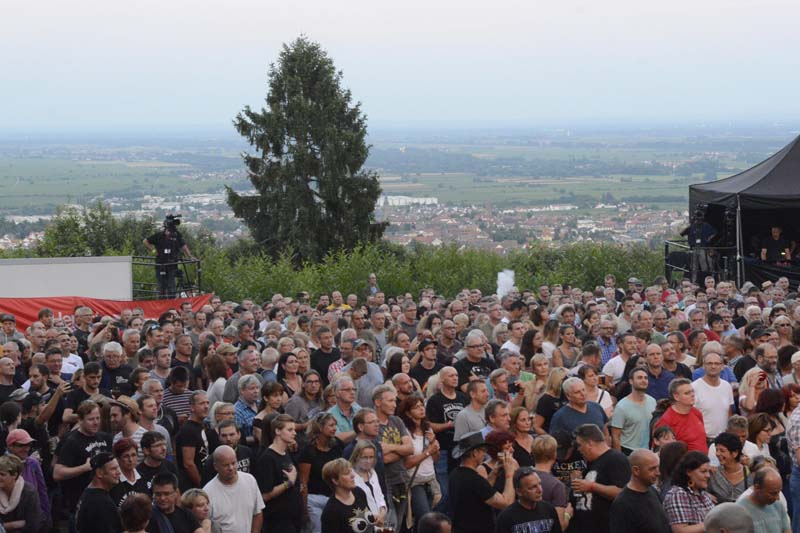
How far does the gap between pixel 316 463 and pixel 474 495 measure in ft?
4.12

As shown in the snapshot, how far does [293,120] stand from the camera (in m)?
55.4

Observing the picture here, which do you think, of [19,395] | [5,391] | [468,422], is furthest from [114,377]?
[468,422]

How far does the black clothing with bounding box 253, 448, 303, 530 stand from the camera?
7.91m

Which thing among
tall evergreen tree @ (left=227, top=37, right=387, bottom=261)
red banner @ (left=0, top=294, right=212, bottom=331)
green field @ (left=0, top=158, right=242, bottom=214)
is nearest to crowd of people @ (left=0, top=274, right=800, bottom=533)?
red banner @ (left=0, top=294, right=212, bottom=331)

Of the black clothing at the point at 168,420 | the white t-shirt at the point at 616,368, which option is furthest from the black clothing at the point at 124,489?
the white t-shirt at the point at 616,368

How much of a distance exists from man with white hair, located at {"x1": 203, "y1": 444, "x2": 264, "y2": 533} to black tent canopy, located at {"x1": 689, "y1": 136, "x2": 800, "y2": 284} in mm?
14900

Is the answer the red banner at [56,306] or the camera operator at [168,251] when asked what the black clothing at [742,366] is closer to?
the red banner at [56,306]

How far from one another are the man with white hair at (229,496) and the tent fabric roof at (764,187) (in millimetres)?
15240

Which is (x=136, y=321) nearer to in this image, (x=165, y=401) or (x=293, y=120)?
(x=165, y=401)

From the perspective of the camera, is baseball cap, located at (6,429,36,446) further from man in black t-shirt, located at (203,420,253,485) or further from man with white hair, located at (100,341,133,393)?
man with white hair, located at (100,341,133,393)

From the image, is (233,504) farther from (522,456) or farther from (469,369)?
(469,369)

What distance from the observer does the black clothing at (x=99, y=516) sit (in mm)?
7277

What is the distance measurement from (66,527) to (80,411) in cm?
145

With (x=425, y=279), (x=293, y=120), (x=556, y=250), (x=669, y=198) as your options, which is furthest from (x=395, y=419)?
(x=669, y=198)
